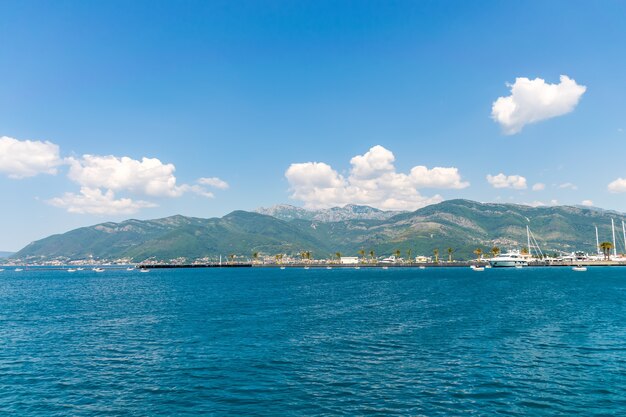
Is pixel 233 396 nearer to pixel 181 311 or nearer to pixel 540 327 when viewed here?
pixel 540 327

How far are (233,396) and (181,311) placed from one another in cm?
6814

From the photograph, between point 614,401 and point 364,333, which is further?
point 364,333

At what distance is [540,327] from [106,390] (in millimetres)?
70459

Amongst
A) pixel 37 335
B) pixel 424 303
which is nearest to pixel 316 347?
pixel 37 335

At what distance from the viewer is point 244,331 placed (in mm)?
71250

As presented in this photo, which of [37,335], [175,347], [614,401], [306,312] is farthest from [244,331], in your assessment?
[614,401]

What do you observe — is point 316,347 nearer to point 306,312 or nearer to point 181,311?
point 306,312

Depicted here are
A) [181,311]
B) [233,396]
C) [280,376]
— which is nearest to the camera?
[233,396]

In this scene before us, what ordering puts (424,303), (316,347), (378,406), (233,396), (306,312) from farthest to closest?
(424,303) → (306,312) → (316,347) → (233,396) → (378,406)

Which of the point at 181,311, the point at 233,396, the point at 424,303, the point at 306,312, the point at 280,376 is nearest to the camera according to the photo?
the point at 233,396

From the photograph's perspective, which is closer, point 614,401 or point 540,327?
point 614,401

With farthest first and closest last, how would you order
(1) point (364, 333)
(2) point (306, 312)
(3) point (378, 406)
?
(2) point (306, 312), (1) point (364, 333), (3) point (378, 406)

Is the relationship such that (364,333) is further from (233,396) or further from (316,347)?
(233,396)

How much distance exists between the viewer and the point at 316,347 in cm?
5781
